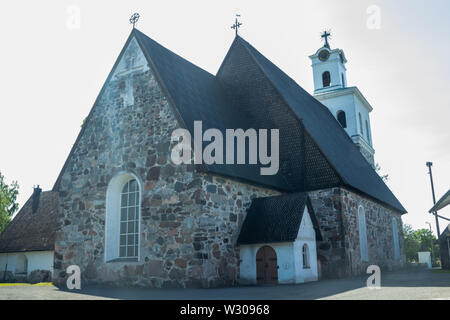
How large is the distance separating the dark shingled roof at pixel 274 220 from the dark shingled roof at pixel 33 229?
1417cm

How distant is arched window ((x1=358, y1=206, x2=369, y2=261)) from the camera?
18469mm

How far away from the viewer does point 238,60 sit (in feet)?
69.0

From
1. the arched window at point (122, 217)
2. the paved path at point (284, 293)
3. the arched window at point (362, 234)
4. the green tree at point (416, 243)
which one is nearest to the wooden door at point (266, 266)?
the paved path at point (284, 293)

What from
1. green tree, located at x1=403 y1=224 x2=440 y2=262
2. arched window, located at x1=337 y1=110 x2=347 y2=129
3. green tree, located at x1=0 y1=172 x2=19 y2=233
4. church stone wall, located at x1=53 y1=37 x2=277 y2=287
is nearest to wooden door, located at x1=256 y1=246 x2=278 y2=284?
church stone wall, located at x1=53 y1=37 x2=277 y2=287

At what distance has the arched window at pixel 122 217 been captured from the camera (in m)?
14.2

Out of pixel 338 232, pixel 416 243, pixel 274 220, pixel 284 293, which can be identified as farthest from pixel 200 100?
pixel 416 243

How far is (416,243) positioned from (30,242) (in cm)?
6351

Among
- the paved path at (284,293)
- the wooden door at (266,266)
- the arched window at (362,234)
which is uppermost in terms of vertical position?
the arched window at (362,234)

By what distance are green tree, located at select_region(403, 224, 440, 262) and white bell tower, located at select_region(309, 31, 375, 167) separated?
32.3 m

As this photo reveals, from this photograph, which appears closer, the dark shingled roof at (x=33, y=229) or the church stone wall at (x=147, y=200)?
the church stone wall at (x=147, y=200)

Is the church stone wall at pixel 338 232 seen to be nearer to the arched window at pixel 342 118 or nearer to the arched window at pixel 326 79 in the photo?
the arched window at pixel 342 118
